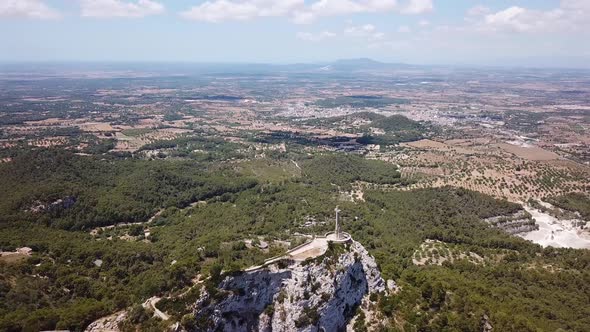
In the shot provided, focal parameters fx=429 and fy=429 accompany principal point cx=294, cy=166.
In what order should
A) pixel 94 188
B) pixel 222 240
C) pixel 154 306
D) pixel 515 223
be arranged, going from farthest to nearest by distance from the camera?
pixel 94 188 < pixel 515 223 < pixel 222 240 < pixel 154 306

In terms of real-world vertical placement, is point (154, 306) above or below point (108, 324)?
above

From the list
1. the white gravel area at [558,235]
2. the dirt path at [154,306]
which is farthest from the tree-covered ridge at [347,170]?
the dirt path at [154,306]

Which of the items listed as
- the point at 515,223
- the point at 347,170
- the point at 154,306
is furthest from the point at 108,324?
the point at 347,170

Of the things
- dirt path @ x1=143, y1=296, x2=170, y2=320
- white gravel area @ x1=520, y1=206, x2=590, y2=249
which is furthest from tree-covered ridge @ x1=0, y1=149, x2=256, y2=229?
white gravel area @ x1=520, y1=206, x2=590, y2=249

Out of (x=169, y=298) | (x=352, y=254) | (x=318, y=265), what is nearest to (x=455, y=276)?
(x=352, y=254)

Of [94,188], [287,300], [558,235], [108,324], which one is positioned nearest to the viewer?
[108,324]

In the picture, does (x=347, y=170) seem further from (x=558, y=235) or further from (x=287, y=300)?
(x=287, y=300)

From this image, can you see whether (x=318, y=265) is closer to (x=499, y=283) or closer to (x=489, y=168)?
(x=499, y=283)
